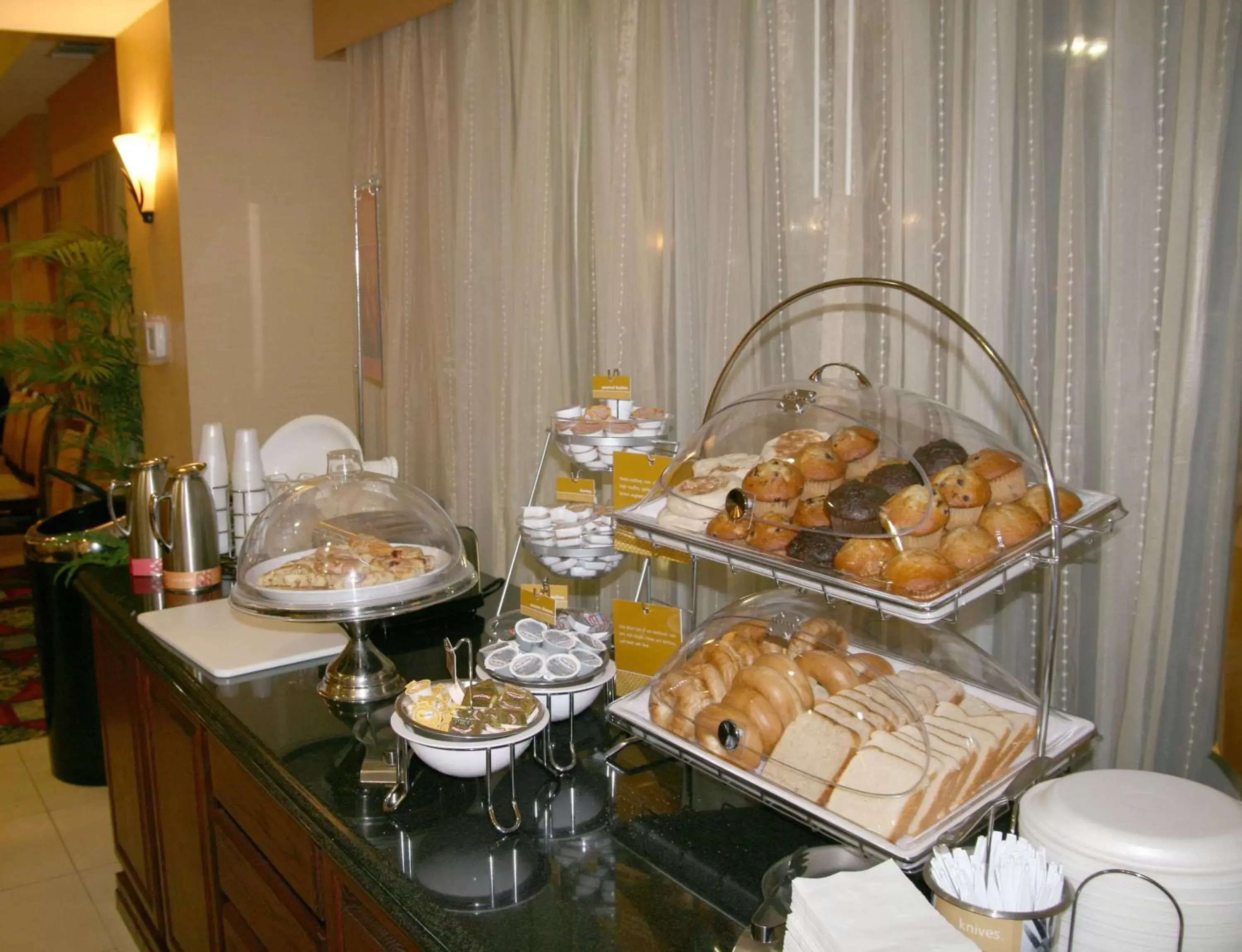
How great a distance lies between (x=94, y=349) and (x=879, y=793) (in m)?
3.86

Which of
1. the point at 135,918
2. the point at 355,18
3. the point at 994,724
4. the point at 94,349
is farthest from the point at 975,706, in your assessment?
the point at 94,349

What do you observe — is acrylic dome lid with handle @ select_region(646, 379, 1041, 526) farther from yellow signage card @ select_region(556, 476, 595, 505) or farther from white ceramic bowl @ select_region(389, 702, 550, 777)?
white ceramic bowl @ select_region(389, 702, 550, 777)

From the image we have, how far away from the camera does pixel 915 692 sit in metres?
1.20

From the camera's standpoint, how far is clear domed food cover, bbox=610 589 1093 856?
1056mm

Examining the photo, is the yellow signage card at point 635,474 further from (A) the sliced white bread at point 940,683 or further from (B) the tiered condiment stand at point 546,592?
(A) the sliced white bread at point 940,683

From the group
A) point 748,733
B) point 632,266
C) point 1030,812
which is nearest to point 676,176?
point 632,266

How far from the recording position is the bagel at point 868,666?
1.18 metres

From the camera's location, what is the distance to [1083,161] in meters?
1.44

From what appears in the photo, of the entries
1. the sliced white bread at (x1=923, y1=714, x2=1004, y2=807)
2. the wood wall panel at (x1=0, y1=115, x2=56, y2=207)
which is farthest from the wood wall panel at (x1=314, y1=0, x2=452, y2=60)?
the wood wall panel at (x1=0, y1=115, x2=56, y2=207)

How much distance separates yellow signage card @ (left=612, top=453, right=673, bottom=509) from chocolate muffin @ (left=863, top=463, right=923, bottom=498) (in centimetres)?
39

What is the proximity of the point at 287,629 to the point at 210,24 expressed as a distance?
2.35 meters

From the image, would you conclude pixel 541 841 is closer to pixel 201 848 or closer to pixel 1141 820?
pixel 1141 820

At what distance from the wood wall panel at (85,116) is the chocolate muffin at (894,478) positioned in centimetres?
445

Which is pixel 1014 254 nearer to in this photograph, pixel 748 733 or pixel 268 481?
pixel 748 733
